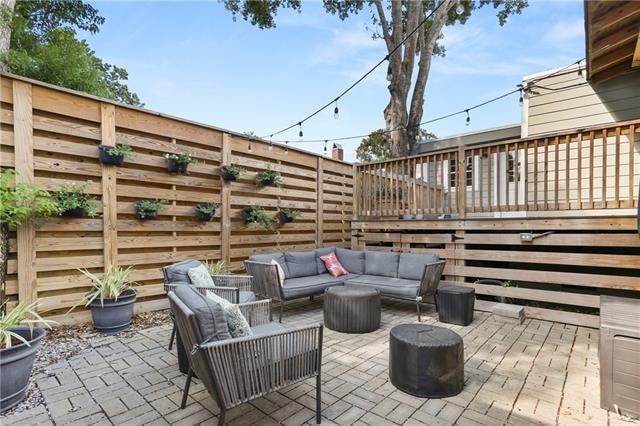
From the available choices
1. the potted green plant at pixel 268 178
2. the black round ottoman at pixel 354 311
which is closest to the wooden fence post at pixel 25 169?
the potted green plant at pixel 268 178

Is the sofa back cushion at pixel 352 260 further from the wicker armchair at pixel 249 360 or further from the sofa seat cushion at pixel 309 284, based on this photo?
the wicker armchair at pixel 249 360

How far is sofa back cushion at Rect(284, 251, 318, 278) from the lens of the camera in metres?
5.08

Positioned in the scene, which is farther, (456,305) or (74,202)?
(456,305)

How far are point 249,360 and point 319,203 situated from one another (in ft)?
17.2

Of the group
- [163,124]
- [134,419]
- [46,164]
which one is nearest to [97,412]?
[134,419]

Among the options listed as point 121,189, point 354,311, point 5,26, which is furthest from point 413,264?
point 5,26

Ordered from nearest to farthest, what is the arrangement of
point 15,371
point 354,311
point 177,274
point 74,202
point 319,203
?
point 15,371
point 177,274
point 74,202
point 354,311
point 319,203

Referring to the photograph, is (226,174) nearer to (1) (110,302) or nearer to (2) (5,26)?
(1) (110,302)

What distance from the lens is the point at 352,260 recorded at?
5602 mm

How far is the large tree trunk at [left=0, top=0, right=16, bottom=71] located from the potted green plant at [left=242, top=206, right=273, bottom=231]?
367 cm

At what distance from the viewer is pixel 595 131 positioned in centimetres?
411

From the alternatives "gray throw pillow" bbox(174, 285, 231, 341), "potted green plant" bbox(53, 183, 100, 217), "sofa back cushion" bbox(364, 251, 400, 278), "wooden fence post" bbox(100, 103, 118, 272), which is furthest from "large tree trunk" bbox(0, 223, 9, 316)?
"sofa back cushion" bbox(364, 251, 400, 278)

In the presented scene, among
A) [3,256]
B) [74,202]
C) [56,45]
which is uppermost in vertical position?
[56,45]

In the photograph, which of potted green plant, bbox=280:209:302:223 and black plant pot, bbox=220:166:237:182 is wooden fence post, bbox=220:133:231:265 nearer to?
black plant pot, bbox=220:166:237:182
